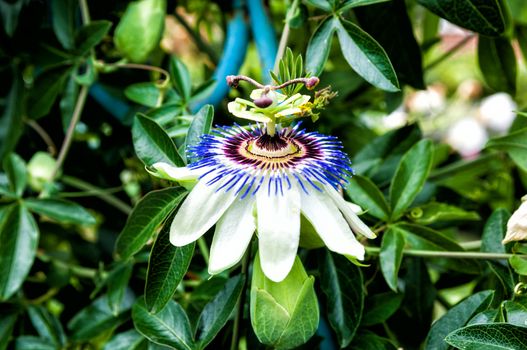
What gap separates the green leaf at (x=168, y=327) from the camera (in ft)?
2.26

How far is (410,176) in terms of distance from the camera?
2.62 feet

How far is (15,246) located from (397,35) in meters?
0.62

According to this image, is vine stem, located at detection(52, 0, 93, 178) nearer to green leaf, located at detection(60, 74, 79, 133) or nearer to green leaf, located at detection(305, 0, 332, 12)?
green leaf, located at detection(60, 74, 79, 133)

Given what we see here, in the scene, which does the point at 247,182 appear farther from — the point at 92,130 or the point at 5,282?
the point at 92,130

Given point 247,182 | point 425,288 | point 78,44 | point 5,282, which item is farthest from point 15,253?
point 425,288

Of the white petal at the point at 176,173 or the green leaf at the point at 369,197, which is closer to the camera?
the white petal at the point at 176,173

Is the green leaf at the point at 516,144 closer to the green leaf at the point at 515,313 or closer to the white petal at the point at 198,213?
the green leaf at the point at 515,313

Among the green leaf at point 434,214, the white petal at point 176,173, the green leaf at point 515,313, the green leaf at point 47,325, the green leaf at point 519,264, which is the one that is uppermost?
the white petal at point 176,173

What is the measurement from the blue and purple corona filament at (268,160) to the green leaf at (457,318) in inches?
8.0

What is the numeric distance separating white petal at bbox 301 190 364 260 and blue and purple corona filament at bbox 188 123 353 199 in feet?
0.03

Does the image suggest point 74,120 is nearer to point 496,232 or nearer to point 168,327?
point 168,327

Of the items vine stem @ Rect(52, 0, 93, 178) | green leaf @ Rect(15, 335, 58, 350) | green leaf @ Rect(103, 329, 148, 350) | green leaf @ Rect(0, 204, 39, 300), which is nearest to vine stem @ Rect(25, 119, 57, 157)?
vine stem @ Rect(52, 0, 93, 178)

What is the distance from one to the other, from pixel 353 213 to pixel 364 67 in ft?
0.68

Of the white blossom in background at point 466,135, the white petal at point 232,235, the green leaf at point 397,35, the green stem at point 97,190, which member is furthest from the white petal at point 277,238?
the white blossom in background at point 466,135
